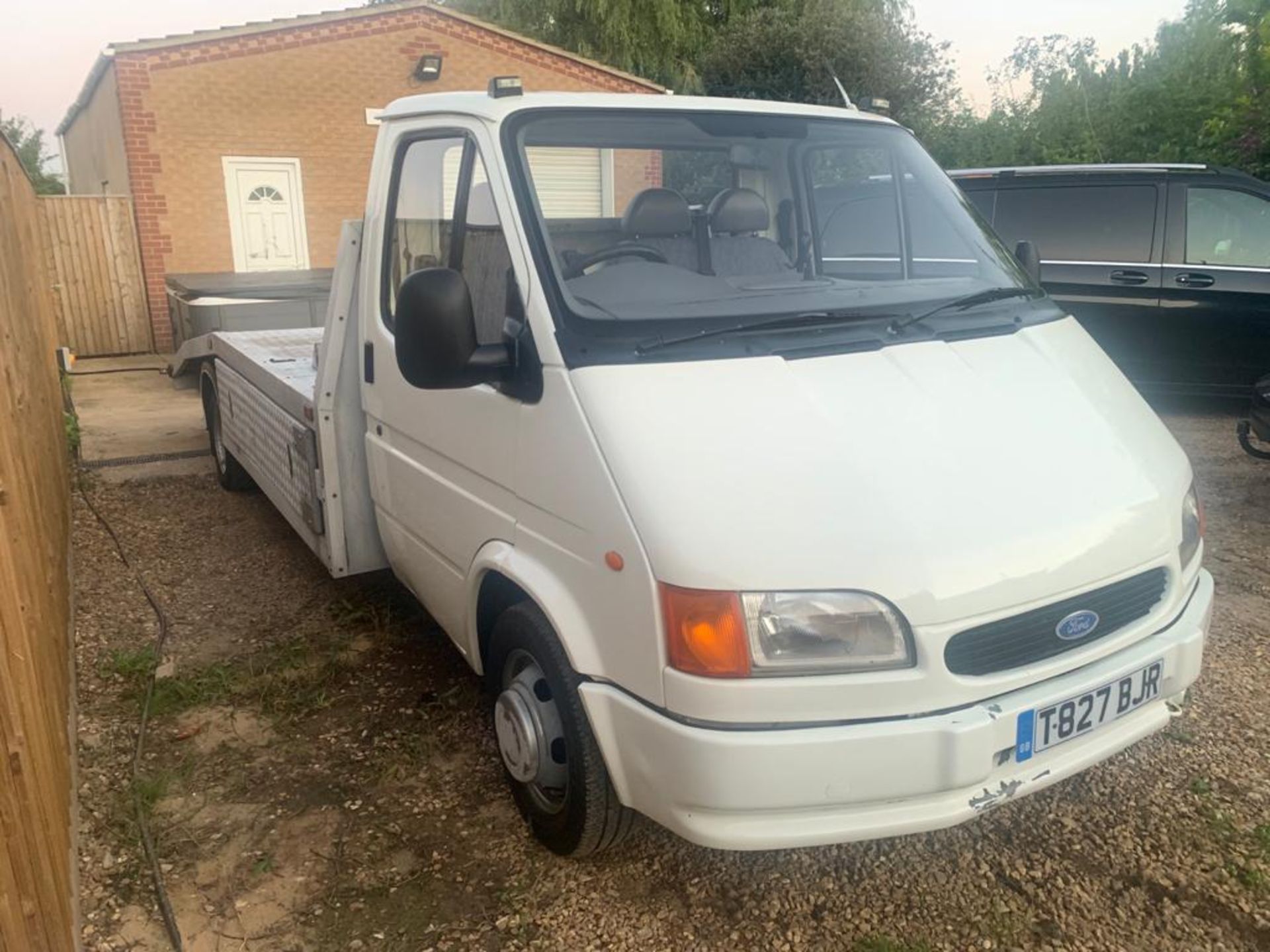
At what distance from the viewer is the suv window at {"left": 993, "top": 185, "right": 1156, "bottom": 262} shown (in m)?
8.27

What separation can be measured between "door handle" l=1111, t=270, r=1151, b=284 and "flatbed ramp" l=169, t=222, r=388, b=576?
6438 millimetres

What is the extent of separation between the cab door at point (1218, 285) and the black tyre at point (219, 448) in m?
7.06

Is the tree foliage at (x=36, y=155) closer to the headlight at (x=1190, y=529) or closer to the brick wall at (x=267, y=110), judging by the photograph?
the brick wall at (x=267, y=110)

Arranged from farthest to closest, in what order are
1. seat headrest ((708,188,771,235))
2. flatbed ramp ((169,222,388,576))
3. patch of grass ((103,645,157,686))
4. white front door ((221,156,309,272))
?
1. white front door ((221,156,309,272))
2. patch of grass ((103,645,157,686))
3. flatbed ramp ((169,222,388,576))
4. seat headrest ((708,188,771,235))

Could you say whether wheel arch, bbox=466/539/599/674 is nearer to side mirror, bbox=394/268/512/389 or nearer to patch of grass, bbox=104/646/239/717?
side mirror, bbox=394/268/512/389

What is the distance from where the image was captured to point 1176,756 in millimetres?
3545

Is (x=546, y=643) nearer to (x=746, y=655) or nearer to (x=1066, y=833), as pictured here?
(x=746, y=655)

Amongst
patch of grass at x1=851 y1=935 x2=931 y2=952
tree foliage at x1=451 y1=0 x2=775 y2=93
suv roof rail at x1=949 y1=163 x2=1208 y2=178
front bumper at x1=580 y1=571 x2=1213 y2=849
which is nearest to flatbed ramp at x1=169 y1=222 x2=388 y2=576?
front bumper at x1=580 y1=571 x2=1213 y2=849

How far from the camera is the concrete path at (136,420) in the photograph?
7.82m

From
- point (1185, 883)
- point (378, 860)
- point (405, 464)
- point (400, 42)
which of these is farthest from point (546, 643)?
point (400, 42)

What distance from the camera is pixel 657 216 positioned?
3.77 metres


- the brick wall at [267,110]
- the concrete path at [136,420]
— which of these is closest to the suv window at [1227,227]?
the concrete path at [136,420]

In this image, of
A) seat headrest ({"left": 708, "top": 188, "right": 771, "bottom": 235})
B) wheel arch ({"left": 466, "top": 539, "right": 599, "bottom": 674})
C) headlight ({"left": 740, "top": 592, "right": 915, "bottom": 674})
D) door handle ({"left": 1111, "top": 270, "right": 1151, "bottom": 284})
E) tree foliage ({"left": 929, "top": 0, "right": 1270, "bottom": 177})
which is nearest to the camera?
headlight ({"left": 740, "top": 592, "right": 915, "bottom": 674})

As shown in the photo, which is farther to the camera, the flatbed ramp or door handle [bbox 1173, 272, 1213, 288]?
door handle [bbox 1173, 272, 1213, 288]
